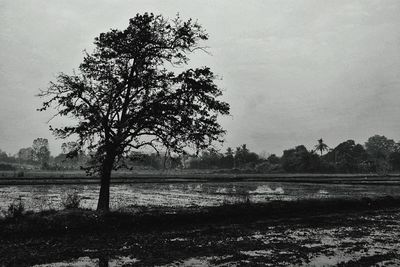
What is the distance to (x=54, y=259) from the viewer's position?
39.9ft

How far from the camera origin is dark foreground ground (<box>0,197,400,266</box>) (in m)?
12.3

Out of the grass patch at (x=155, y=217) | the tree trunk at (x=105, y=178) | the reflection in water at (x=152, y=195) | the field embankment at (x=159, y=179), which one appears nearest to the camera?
the grass patch at (x=155, y=217)

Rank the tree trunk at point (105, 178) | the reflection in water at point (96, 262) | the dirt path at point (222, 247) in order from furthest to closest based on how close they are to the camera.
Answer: the tree trunk at point (105, 178) → the dirt path at point (222, 247) → the reflection in water at point (96, 262)

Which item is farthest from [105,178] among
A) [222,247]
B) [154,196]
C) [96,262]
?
[154,196]

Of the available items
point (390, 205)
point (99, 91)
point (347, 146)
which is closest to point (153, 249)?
point (99, 91)

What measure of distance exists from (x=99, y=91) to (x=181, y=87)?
4.71 meters

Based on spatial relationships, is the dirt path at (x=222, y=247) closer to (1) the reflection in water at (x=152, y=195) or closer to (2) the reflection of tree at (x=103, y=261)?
(2) the reflection of tree at (x=103, y=261)

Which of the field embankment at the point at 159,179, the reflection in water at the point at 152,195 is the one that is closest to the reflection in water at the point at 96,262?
the reflection in water at the point at 152,195

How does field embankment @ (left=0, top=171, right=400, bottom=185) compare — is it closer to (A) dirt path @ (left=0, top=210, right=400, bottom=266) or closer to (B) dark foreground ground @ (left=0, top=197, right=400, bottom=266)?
(B) dark foreground ground @ (left=0, top=197, right=400, bottom=266)

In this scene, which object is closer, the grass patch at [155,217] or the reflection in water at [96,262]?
the reflection in water at [96,262]

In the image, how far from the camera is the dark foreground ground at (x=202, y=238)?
40.3ft

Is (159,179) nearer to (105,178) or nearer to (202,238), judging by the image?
(105,178)

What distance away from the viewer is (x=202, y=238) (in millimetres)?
16094

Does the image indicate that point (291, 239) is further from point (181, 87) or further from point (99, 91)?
point (99, 91)
